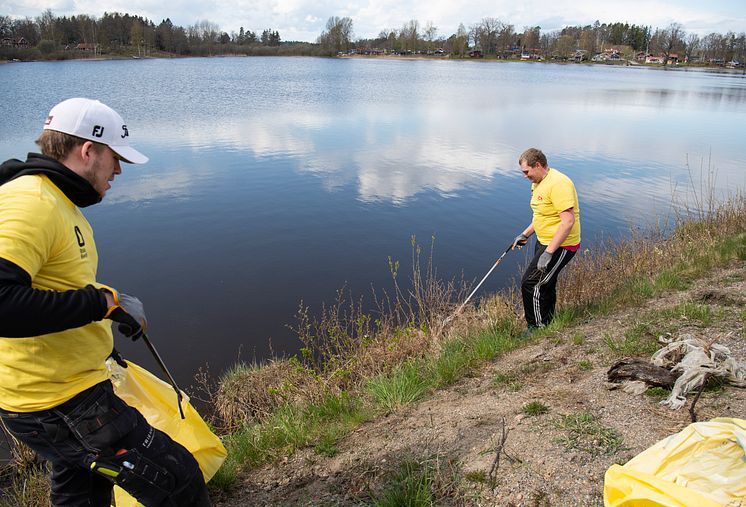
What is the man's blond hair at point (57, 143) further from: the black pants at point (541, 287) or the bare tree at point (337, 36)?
the bare tree at point (337, 36)

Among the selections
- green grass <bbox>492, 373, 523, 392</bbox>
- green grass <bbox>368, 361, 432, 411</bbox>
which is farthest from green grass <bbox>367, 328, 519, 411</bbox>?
green grass <bbox>492, 373, 523, 392</bbox>

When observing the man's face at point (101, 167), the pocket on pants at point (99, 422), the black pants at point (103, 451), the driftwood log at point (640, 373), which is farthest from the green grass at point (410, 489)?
the man's face at point (101, 167)

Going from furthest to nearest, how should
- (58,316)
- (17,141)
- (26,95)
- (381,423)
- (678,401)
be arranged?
(26,95) < (17,141) < (381,423) < (678,401) < (58,316)

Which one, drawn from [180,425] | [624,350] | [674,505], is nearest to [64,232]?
[180,425]

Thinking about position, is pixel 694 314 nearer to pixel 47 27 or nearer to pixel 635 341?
pixel 635 341

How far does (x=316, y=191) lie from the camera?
45.1 ft

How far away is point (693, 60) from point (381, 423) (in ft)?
483

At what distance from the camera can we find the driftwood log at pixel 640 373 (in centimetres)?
347

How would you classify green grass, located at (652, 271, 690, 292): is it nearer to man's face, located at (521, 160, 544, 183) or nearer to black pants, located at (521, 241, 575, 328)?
black pants, located at (521, 241, 575, 328)

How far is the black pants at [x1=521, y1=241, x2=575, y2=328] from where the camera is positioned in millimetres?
5266

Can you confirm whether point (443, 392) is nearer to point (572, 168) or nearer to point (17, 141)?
point (572, 168)

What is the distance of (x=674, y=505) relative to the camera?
1891 millimetres

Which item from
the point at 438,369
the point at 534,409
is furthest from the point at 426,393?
the point at 534,409

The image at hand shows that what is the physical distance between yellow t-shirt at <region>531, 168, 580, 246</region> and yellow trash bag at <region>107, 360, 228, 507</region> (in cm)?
392
